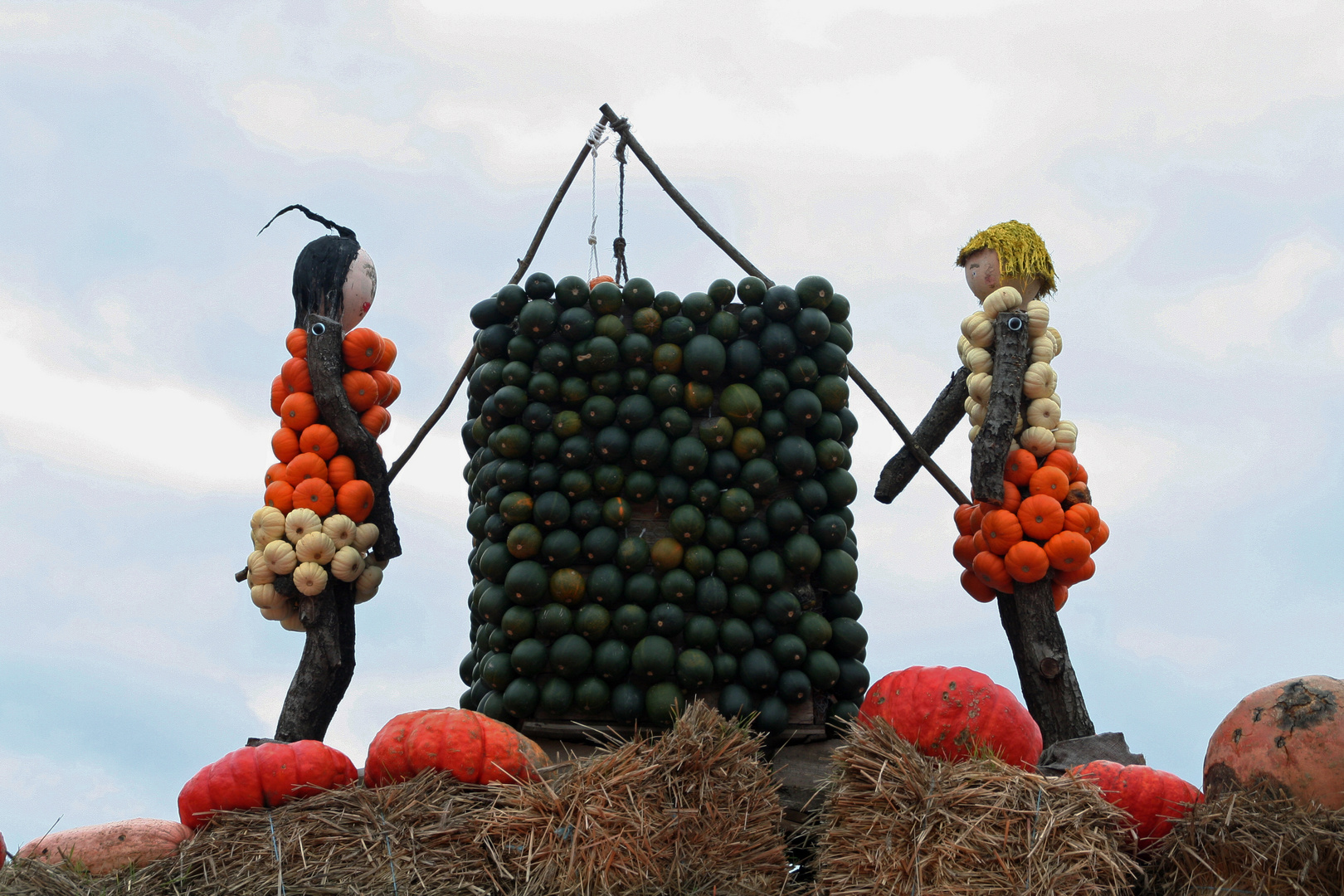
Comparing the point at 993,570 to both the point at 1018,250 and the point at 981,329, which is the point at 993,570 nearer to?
the point at 981,329

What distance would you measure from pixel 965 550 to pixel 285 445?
5.12 m

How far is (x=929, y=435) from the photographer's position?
28.9 ft

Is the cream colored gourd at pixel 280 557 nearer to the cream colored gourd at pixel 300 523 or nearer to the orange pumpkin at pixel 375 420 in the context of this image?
the cream colored gourd at pixel 300 523

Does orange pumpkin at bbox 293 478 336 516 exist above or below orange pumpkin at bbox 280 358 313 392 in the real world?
below

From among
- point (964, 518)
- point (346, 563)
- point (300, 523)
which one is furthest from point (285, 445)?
point (964, 518)

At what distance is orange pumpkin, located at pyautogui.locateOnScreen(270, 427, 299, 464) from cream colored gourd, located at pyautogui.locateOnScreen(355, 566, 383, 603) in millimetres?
1006

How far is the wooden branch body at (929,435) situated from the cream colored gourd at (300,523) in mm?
4296

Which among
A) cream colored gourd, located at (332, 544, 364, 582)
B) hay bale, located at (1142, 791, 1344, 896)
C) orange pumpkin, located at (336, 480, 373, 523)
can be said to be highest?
orange pumpkin, located at (336, 480, 373, 523)

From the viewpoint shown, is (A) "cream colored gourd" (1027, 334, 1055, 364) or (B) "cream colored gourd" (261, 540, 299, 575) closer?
(B) "cream colored gourd" (261, 540, 299, 575)

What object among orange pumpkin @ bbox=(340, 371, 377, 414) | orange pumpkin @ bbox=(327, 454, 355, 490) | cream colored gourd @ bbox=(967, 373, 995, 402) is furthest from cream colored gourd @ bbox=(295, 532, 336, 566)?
cream colored gourd @ bbox=(967, 373, 995, 402)

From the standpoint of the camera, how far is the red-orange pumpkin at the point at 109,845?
5203mm

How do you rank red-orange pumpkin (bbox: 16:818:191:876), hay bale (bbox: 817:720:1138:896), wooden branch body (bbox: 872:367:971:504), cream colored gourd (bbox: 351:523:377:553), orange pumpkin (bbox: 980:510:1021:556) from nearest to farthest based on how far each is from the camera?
hay bale (bbox: 817:720:1138:896) → red-orange pumpkin (bbox: 16:818:191:876) → orange pumpkin (bbox: 980:510:1021:556) → cream colored gourd (bbox: 351:523:377:553) → wooden branch body (bbox: 872:367:971:504)

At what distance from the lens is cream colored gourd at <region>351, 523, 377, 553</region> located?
824 cm

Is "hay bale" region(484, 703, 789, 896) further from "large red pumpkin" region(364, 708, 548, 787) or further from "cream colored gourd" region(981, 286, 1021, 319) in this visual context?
"cream colored gourd" region(981, 286, 1021, 319)
